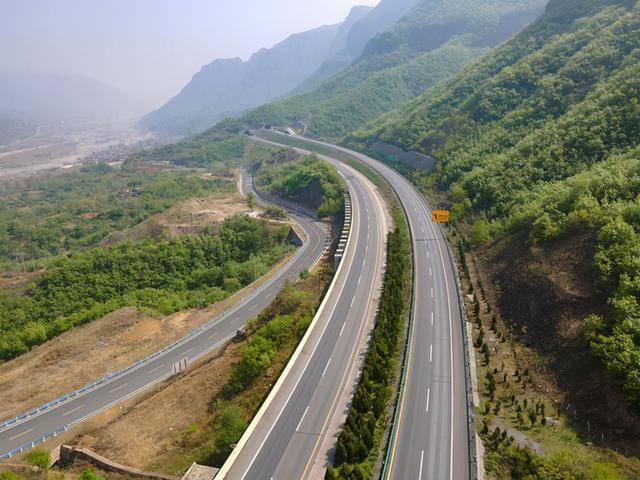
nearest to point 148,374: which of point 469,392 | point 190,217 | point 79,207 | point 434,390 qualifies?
point 434,390

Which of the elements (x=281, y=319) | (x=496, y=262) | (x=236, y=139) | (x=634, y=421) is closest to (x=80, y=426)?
(x=281, y=319)

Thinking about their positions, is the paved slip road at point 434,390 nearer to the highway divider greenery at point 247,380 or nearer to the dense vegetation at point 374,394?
the dense vegetation at point 374,394

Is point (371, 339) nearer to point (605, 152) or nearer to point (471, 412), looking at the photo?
point (471, 412)

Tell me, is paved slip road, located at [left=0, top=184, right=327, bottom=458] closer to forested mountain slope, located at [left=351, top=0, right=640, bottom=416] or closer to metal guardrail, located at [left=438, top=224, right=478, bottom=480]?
metal guardrail, located at [left=438, top=224, right=478, bottom=480]

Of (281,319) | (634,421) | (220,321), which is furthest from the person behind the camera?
(220,321)

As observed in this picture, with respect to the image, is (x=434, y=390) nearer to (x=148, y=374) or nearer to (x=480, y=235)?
(x=480, y=235)

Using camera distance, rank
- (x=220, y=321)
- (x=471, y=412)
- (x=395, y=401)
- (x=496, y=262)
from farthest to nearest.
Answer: (x=220, y=321)
(x=496, y=262)
(x=395, y=401)
(x=471, y=412)
